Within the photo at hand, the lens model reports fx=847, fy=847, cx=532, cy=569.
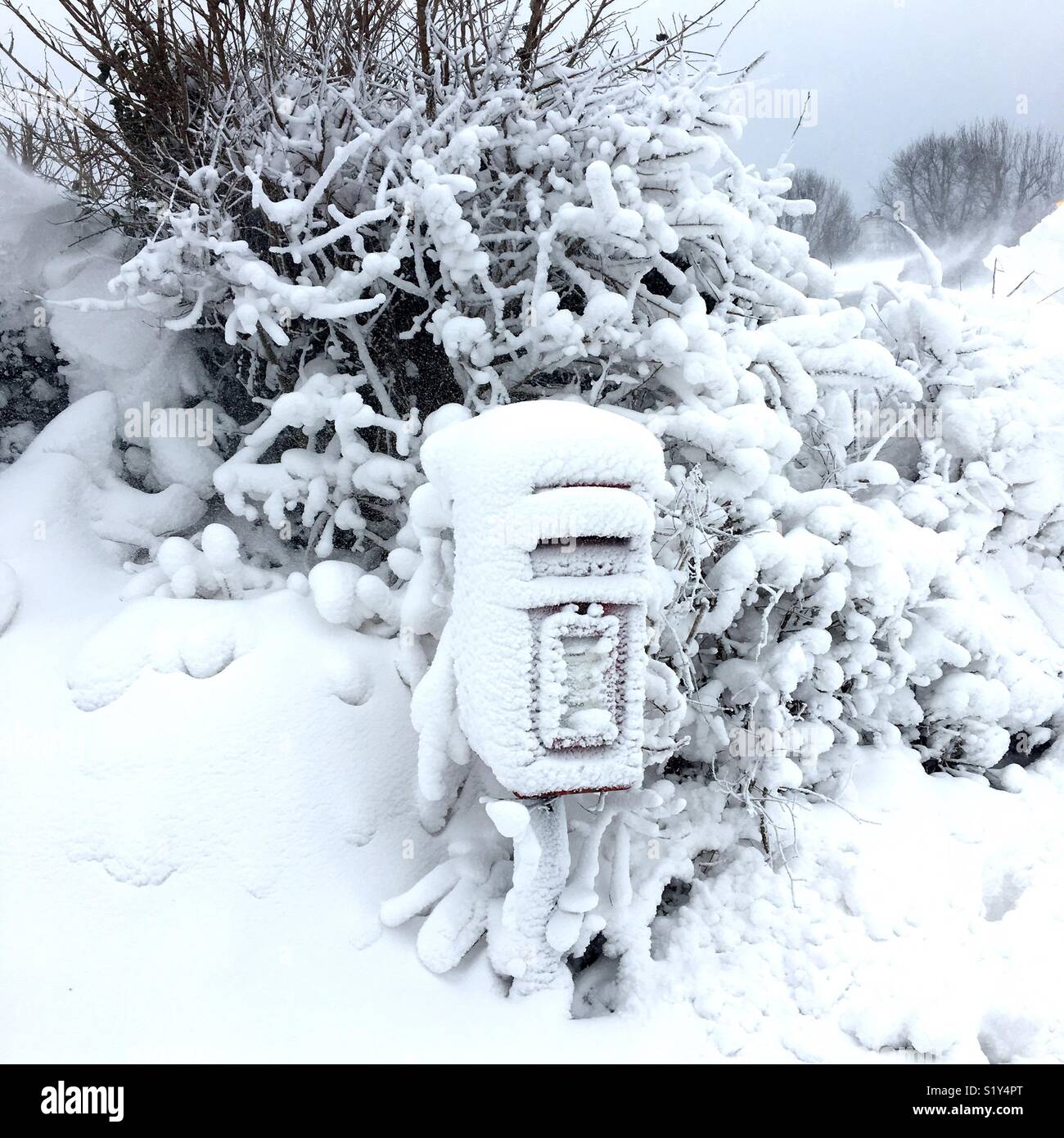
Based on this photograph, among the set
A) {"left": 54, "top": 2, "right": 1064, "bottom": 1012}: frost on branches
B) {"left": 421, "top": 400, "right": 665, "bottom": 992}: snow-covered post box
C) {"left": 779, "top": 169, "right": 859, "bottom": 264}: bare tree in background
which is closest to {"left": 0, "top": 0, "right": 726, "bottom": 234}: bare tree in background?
{"left": 54, "top": 2, "right": 1064, "bottom": 1012}: frost on branches

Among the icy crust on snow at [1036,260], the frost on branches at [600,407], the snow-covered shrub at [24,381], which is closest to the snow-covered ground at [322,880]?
the frost on branches at [600,407]

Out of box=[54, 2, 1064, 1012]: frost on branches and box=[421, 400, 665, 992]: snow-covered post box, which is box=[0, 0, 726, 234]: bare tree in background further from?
box=[421, 400, 665, 992]: snow-covered post box

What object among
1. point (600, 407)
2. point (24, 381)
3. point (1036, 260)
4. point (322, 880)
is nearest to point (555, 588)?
point (322, 880)

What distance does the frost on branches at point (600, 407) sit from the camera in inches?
123

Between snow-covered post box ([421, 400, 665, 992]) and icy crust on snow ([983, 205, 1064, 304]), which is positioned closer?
snow-covered post box ([421, 400, 665, 992])

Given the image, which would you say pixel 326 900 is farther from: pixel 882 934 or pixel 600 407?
pixel 600 407

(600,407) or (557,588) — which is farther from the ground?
(600,407)

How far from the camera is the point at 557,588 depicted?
239 centimetres

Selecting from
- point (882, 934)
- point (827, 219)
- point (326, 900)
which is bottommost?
point (882, 934)

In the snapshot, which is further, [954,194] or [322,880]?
[954,194]

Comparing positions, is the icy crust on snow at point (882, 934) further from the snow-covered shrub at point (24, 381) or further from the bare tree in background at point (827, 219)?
the bare tree in background at point (827, 219)

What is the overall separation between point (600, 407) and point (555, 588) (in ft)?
5.62

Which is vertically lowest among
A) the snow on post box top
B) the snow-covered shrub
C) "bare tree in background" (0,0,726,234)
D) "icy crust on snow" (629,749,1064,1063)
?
"icy crust on snow" (629,749,1064,1063)

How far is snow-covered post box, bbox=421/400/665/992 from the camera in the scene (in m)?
2.35
